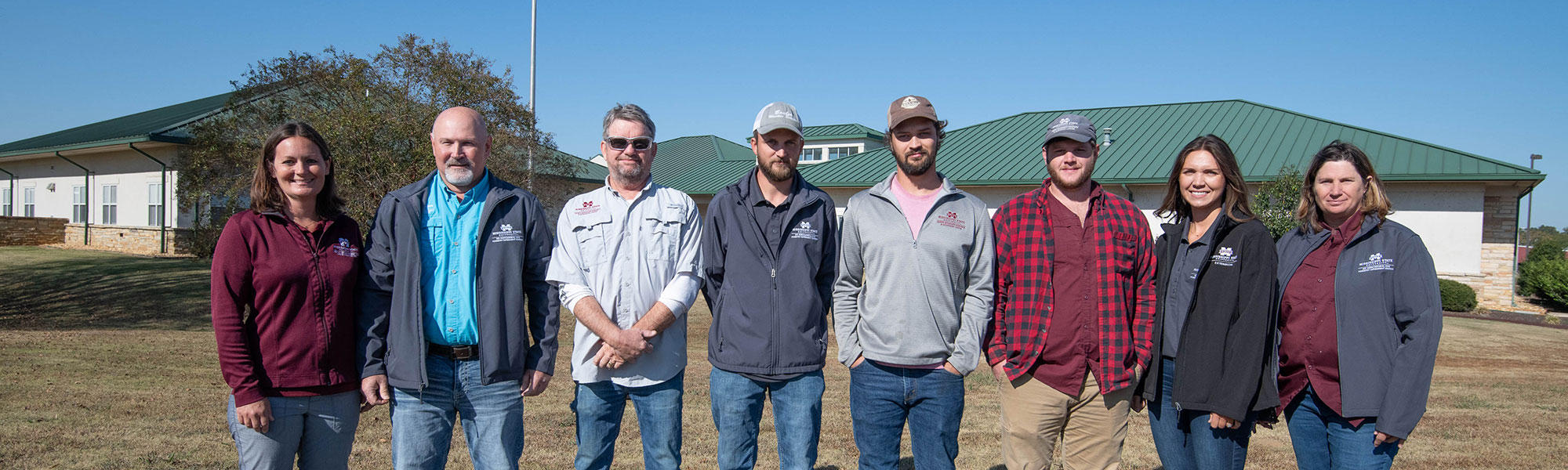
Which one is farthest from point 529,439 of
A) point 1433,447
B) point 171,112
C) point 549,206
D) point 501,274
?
point 171,112

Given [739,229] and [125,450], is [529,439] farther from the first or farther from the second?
[739,229]

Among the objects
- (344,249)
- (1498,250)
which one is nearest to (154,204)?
(344,249)

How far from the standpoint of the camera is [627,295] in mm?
3461

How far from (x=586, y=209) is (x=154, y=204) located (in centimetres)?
2850

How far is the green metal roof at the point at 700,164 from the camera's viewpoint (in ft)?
106

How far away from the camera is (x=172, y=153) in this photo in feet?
80.4

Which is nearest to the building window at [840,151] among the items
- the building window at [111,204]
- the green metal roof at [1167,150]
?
the green metal roof at [1167,150]

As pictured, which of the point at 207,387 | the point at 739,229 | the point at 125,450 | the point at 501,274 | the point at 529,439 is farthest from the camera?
the point at 207,387

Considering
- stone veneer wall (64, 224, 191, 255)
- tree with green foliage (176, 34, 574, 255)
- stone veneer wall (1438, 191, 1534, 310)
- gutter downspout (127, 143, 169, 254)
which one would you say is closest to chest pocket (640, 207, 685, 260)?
tree with green foliage (176, 34, 574, 255)

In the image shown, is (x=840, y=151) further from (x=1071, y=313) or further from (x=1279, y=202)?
(x=1071, y=313)

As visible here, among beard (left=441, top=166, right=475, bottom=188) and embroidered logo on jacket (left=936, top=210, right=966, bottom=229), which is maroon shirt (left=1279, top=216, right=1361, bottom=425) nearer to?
embroidered logo on jacket (left=936, top=210, right=966, bottom=229)

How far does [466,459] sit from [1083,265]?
3.90 meters

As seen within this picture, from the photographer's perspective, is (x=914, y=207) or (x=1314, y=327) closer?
(x=1314, y=327)

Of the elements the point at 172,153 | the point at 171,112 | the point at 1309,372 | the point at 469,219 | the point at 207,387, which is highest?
the point at 171,112
